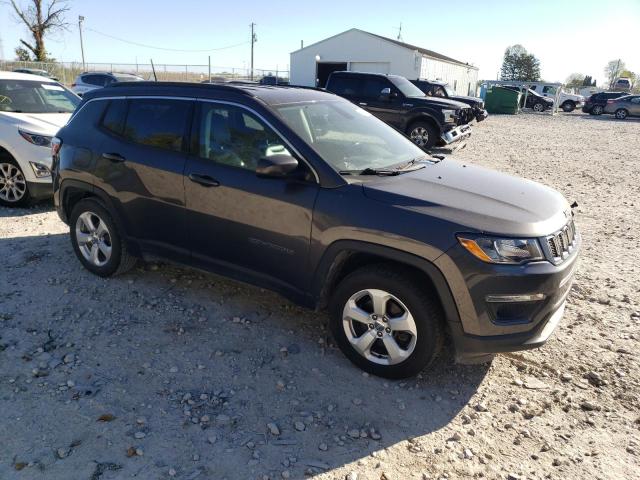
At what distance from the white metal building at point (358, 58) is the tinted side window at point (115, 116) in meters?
27.7

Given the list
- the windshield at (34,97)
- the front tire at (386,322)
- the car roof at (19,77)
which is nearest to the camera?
the front tire at (386,322)

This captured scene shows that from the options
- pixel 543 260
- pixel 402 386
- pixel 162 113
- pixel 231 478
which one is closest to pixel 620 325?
pixel 543 260

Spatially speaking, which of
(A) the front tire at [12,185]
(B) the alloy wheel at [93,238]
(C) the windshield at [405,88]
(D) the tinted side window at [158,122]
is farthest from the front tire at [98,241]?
(C) the windshield at [405,88]

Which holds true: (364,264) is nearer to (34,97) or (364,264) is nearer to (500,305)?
(500,305)

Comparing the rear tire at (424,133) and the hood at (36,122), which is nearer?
the hood at (36,122)

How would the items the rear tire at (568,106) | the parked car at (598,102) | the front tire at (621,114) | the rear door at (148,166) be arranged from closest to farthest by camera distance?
the rear door at (148,166) < the front tire at (621,114) < the parked car at (598,102) < the rear tire at (568,106)

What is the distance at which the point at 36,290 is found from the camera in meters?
4.40

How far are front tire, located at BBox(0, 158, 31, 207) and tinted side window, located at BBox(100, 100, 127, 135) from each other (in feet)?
9.50

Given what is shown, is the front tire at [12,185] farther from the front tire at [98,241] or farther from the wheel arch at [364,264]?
the wheel arch at [364,264]

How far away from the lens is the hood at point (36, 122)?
651 centimetres

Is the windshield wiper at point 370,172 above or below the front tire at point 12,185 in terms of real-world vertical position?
above

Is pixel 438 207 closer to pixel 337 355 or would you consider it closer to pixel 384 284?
pixel 384 284

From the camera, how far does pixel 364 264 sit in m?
3.34

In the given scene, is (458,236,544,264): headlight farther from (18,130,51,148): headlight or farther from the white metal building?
the white metal building
